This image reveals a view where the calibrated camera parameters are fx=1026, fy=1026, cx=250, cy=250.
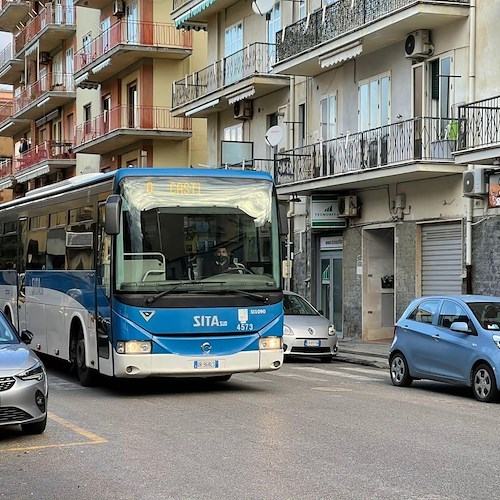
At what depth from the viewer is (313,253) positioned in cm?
3056

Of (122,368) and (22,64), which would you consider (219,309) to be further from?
(22,64)

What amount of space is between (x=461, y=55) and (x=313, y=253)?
30.1ft

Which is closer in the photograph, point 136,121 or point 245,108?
point 245,108

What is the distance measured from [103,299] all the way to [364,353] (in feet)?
33.8

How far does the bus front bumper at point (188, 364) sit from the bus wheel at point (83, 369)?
1.80 meters

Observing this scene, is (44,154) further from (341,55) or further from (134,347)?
(134,347)

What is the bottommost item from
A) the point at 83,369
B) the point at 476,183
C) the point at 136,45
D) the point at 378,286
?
the point at 83,369

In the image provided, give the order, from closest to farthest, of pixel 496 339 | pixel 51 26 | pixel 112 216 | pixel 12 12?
pixel 112 216
pixel 496 339
pixel 51 26
pixel 12 12

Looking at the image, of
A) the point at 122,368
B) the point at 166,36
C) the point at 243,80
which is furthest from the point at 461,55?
the point at 166,36

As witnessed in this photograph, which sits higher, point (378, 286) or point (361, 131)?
point (361, 131)

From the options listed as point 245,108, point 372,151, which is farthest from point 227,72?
point 372,151

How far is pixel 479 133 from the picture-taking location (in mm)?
21734

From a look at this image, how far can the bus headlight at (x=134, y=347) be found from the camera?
547 inches

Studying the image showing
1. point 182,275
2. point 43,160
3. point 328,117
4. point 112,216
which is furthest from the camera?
point 43,160
